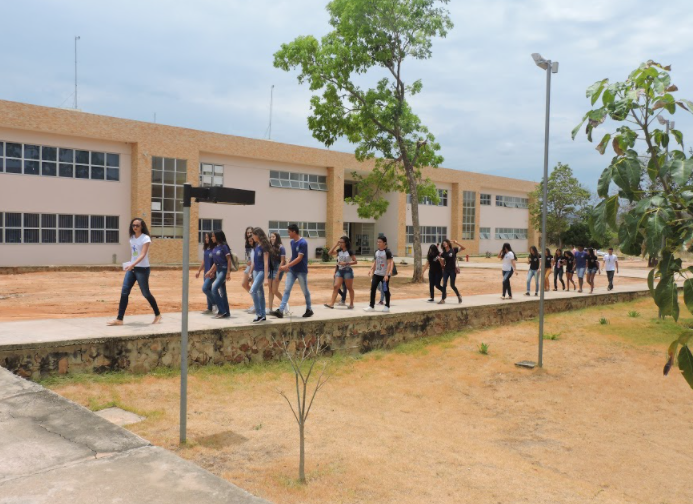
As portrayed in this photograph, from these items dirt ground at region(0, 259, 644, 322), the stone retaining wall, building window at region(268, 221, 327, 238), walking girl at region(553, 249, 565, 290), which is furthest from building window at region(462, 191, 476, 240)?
the stone retaining wall

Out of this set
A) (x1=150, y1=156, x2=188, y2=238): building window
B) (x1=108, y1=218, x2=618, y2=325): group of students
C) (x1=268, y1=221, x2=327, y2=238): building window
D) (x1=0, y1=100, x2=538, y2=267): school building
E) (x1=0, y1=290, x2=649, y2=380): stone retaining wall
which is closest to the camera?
(x1=0, y1=290, x2=649, y2=380): stone retaining wall

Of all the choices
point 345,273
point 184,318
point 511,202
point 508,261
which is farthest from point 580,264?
point 511,202

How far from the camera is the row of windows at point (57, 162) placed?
23234 millimetres

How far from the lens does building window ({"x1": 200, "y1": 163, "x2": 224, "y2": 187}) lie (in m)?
29.7

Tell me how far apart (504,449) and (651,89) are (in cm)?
493

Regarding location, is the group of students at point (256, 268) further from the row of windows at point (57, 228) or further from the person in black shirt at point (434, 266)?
the row of windows at point (57, 228)

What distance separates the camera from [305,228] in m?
35.6

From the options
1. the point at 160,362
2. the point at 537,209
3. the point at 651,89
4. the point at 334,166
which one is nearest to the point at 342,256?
the point at 160,362

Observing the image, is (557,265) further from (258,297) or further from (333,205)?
(333,205)

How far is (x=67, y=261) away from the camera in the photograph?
25156mm

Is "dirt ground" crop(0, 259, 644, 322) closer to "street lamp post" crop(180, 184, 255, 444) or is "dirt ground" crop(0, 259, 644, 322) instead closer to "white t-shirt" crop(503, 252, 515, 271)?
"white t-shirt" crop(503, 252, 515, 271)

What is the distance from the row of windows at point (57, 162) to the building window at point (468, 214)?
29.2 m

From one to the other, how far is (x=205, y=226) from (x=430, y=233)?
2066 centimetres

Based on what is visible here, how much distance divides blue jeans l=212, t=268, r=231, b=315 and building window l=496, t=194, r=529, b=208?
4545 centimetres
